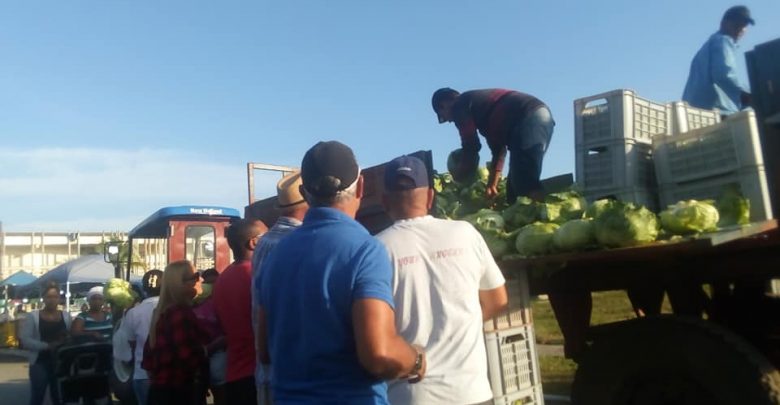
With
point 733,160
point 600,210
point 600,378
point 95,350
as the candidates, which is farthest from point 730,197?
point 95,350

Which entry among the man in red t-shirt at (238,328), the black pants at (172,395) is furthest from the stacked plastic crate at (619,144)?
the black pants at (172,395)

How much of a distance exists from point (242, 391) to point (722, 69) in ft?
14.0

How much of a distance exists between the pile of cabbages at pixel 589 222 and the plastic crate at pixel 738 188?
16 centimetres

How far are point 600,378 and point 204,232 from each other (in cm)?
915

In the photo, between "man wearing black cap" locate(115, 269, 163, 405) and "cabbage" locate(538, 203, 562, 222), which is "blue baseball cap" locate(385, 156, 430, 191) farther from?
"man wearing black cap" locate(115, 269, 163, 405)

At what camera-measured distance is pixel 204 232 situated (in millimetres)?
12383

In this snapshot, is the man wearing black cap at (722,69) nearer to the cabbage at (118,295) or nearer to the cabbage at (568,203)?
the cabbage at (568,203)

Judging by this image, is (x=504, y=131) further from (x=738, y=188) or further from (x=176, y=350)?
(x=176, y=350)

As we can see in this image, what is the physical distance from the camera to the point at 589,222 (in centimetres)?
420

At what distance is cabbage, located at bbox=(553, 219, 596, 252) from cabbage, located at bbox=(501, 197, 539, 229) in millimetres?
628

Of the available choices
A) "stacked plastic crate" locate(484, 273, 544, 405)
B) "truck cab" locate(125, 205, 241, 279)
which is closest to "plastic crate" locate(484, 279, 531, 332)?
"stacked plastic crate" locate(484, 273, 544, 405)

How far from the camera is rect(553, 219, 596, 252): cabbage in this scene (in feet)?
13.6

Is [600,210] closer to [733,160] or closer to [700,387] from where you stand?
[733,160]

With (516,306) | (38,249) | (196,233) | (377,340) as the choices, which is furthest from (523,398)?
(38,249)
